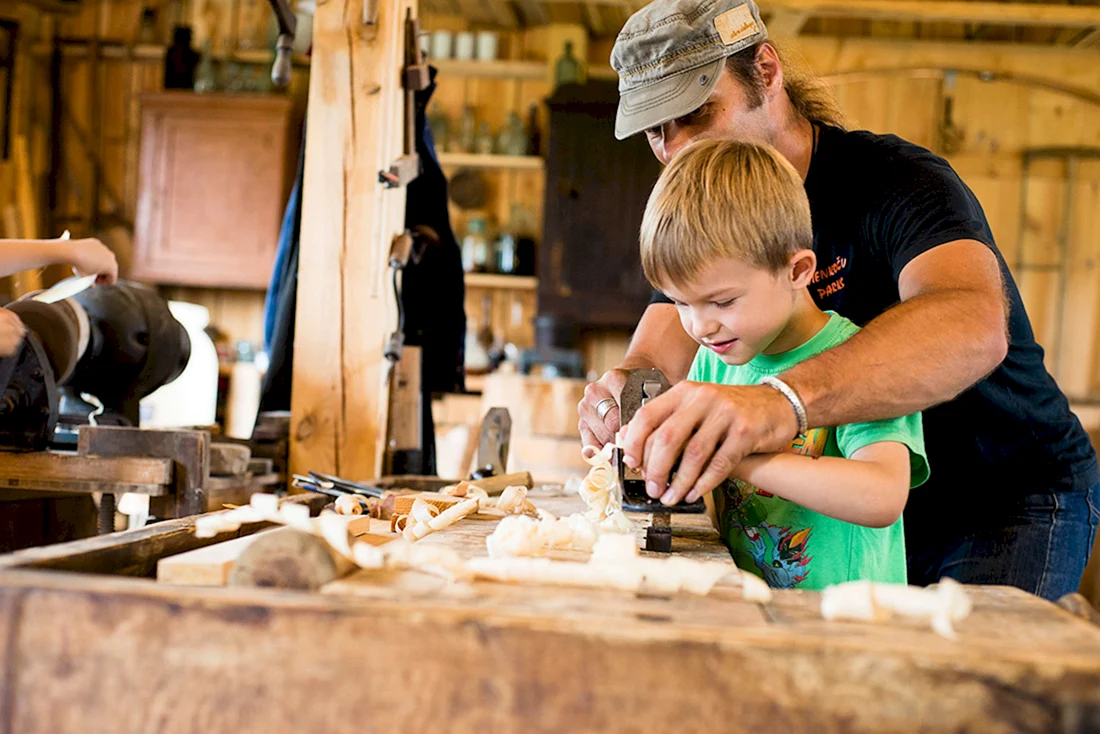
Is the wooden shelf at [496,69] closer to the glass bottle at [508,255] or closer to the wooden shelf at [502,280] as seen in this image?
the glass bottle at [508,255]

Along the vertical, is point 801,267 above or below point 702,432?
above

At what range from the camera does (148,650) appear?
0.76 meters

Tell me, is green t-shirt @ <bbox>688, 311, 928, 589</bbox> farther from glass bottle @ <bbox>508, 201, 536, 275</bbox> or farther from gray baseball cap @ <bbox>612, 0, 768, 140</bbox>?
glass bottle @ <bbox>508, 201, 536, 275</bbox>

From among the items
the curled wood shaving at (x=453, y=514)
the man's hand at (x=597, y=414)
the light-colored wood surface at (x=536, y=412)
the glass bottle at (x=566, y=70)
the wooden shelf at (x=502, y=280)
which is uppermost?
the glass bottle at (x=566, y=70)

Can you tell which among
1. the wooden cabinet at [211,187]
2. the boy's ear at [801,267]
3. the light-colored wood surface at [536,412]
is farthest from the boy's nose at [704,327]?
the wooden cabinet at [211,187]

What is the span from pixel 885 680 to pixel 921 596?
0.16 metres

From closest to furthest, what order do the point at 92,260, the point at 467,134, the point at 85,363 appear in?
1. the point at 92,260
2. the point at 85,363
3. the point at 467,134

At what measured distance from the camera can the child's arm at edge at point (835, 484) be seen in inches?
45.6

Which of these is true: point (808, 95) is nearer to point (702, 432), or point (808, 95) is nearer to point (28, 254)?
point (702, 432)

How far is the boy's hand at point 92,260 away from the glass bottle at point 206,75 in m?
4.24

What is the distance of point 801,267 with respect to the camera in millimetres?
1350

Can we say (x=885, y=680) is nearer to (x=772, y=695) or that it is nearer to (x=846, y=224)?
(x=772, y=695)

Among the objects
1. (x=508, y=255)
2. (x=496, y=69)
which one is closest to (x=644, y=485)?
(x=508, y=255)

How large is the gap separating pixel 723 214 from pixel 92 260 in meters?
1.33
